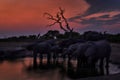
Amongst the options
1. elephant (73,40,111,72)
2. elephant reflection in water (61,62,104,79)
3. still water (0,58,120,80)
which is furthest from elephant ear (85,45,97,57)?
still water (0,58,120,80)

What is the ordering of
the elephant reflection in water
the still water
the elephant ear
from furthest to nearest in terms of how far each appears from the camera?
the elephant ear
the still water
the elephant reflection in water

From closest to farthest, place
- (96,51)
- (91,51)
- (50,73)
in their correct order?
(50,73) → (91,51) → (96,51)

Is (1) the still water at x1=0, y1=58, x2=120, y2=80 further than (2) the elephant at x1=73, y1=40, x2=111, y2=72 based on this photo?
No

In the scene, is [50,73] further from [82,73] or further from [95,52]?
[95,52]

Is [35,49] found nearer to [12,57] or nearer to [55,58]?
[55,58]

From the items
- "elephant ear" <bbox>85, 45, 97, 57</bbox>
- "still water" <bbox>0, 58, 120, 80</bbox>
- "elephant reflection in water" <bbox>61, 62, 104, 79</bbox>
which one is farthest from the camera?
"elephant ear" <bbox>85, 45, 97, 57</bbox>

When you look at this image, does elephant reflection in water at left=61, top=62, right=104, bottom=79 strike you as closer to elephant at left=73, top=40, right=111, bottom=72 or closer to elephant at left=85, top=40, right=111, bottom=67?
elephant at left=73, top=40, right=111, bottom=72

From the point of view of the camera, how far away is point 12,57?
3769 cm

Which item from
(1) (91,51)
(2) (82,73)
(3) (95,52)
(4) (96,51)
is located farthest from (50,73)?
(4) (96,51)

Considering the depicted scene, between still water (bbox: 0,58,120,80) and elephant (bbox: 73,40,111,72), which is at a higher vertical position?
elephant (bbox: 73,40,111,72)

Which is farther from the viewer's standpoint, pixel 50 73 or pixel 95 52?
pixel 95 52

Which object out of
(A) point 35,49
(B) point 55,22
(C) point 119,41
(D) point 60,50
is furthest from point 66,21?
(C) point 119,41

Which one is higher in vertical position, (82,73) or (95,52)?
(95,52)

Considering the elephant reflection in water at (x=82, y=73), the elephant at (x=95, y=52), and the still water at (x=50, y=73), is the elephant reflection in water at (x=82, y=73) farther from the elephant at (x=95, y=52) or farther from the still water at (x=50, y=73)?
the elephant at (x=95, y=52)
